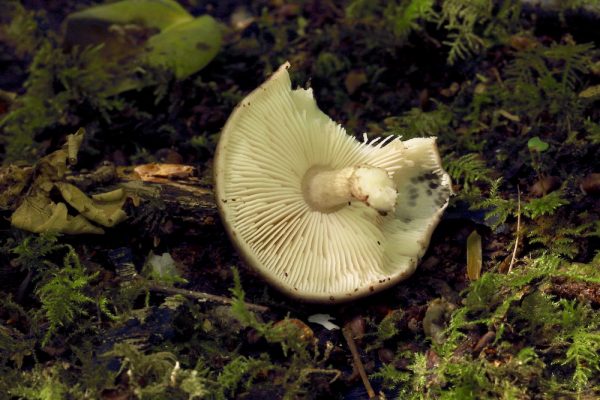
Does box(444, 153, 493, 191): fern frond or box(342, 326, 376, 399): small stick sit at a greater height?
box(444, 153, 493, 191): fern frond

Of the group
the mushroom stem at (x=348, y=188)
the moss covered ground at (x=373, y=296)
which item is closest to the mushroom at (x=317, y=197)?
the mushroom stem at (x=348, y=188)

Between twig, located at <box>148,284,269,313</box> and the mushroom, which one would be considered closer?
the mushroom

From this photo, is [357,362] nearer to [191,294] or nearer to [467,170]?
[191,294]

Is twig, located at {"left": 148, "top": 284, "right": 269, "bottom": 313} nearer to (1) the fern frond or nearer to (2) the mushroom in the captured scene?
(2) the mushroom

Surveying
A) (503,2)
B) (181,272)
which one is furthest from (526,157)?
(181,272)

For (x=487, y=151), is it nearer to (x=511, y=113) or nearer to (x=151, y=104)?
(x=511, y=113)

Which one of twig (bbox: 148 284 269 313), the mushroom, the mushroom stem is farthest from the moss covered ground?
the mushroom stem

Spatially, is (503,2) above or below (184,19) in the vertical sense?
above

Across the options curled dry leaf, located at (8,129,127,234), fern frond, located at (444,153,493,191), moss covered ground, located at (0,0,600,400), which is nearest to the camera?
moss covered ground, located at (0,0,600,400)
